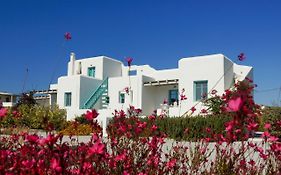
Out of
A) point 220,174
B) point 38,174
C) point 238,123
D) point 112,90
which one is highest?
point 112,90

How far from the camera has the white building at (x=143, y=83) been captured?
61.8ft

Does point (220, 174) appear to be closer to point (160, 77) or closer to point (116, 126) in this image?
point (116, 126)

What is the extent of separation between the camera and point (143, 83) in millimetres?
22719

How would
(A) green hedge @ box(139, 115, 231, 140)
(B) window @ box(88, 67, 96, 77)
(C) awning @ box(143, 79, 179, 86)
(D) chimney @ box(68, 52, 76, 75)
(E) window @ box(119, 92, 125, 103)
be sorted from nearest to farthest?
(A) green hedge @ box(139, 115, 231, 140) < (C) awning @ box(143, 79, 179, 86) < (E) window @ box(119, 92, 125, 103) < (B) window @ box(88, 67, 96, 77) < (D) chimney @ box(68, 52, 76, 75)

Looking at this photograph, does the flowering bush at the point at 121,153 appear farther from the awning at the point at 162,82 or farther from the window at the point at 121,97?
the window at the point at 121,97

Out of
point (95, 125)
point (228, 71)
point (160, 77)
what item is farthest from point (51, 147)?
point (160, 77)

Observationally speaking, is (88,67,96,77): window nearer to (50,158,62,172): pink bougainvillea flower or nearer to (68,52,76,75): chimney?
(68,52,76,75): chimney

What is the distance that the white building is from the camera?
18.8 m

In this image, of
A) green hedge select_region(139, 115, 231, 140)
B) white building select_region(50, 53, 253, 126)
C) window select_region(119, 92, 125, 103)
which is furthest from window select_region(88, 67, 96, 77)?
green hedge select_region(139, 115, 231, 140)

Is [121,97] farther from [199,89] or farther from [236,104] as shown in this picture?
[236,104]

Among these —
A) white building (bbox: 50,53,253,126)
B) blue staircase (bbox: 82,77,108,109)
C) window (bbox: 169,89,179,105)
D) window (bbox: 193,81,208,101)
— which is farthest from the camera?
blue staircase (bbox: 82,77,108,109)

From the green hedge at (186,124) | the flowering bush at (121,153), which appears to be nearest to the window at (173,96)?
the green hedge at (186,124)

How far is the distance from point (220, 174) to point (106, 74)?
24827 mm

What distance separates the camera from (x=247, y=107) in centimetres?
151
